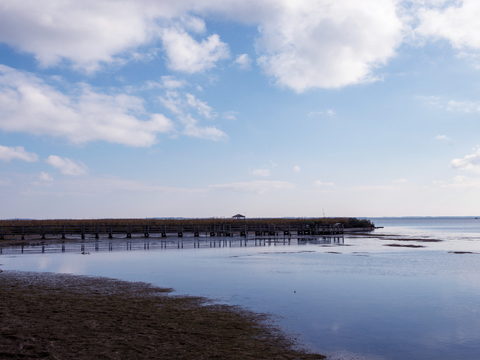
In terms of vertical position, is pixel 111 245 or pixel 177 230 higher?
pixel 177 230

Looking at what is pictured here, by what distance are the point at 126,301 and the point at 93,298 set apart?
1243 millimetres

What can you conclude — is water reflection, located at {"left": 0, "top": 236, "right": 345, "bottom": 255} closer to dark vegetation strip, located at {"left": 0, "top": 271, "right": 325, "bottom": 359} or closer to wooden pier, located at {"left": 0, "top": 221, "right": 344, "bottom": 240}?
wooden pier, located at {"left": 0, "top": 221, "right": 344, "bottom": 240}

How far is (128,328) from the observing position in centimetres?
904

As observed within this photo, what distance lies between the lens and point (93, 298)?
12.6 m

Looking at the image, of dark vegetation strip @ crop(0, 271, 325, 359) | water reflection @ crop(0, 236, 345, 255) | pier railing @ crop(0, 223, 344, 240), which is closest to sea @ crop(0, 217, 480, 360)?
dark vegetation strip @ crop(0, 271, 325, 359)

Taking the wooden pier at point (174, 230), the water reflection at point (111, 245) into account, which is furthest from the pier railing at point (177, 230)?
the water reflection at point (111, 245)

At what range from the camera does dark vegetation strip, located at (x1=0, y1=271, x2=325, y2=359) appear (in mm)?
7383

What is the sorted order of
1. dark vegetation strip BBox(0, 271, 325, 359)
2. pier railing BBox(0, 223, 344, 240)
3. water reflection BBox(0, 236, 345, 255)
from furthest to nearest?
pier railing BBox(0, 223, 344, 240) < water reflection BBox(0, 236, 345, 255) < dark vegetation strip BBox(0, 271, 325, 359)

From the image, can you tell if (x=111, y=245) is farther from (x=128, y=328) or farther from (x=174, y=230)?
(x=128, y=328)

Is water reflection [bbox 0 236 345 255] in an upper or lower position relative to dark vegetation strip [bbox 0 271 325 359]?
lower

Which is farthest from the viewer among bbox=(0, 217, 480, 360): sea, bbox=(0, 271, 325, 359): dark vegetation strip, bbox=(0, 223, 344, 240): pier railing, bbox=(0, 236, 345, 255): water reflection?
bbox=(0, 223, 344, 240): pier railing

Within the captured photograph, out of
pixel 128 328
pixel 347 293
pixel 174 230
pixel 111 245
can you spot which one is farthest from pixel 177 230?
pixel 128 328

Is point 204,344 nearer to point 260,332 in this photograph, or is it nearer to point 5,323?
point 260,332

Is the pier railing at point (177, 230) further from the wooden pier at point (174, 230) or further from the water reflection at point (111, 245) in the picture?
the water reflection at point (111, 245)
